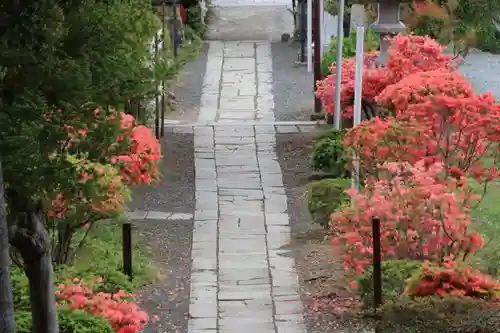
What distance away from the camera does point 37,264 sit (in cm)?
756

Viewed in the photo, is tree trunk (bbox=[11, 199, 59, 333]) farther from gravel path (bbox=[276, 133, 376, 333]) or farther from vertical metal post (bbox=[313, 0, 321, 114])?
vertical metal post (bbox=[313, 0, 321, 114])

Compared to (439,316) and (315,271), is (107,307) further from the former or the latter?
(315,271)

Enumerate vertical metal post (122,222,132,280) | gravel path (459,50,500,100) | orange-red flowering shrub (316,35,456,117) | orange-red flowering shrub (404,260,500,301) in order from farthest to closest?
gravel path (459,50,500,100) < orange-red flowering shrub (316,35,456,117) < vertical metal post (122,222,132,280) < orange-red flowering shrub (404,260,500,301)

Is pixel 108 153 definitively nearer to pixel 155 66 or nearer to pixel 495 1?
pixel 155 66

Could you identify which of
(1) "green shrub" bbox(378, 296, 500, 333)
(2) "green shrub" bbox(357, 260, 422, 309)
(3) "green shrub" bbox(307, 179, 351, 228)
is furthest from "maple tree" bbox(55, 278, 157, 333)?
(3) "green shrub" bbox(307, 179, 351, 228)

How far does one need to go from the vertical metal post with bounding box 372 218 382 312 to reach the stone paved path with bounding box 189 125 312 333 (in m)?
0.72

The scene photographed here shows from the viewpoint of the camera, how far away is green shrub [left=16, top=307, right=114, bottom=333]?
8.05 metres

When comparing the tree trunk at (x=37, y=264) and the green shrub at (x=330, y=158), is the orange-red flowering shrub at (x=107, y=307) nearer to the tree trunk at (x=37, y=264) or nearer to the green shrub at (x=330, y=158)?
Result: the tree trunk at (x=37, y=264)

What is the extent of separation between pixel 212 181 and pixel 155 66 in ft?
26.9

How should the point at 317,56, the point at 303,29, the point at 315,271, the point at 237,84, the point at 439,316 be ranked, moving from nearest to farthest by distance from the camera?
the point at 439,316
the point at 315,271
the point at 317,56
the point at 237,84
the point at 303,29

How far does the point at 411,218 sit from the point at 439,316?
146 centimetres

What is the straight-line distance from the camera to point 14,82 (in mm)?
6637

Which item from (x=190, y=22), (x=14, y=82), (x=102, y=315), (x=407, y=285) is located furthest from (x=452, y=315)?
(x=190, y=22)

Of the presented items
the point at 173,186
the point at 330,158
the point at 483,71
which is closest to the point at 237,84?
the point at 483,71
